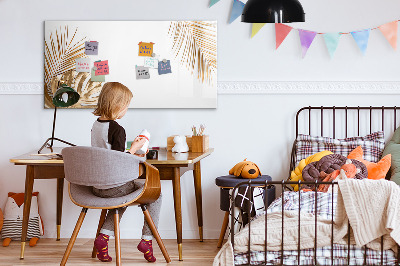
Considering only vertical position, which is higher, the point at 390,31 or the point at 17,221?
the point at 390,31

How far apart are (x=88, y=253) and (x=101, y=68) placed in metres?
1.30

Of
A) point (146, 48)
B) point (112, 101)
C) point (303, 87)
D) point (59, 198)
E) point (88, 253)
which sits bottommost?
point (88, 253)

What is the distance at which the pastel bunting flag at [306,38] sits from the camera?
4.29 meters

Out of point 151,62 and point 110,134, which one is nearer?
point 110,134

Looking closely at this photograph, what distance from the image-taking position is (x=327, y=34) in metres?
4.29

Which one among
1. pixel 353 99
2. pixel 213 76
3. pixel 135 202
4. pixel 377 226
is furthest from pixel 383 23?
pixel 135 202

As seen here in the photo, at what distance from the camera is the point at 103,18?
4.37 m

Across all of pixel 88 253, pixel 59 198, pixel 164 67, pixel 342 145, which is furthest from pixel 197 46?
pixel 88 253

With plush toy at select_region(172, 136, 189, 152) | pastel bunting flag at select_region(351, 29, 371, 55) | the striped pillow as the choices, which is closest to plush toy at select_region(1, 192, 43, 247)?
plush toy at select_region(172, 136, 189, 152)

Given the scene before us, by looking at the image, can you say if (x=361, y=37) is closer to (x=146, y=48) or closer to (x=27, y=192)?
(x=146, y=48)

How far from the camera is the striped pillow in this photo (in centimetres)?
412

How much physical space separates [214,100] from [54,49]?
3.94 feet

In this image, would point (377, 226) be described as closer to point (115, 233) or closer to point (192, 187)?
point (115, 233)

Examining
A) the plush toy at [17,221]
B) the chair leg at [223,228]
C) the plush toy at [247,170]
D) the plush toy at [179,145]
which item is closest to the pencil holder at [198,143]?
the plush toy at [179,145]
